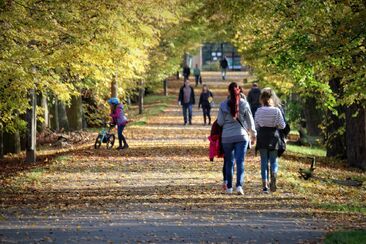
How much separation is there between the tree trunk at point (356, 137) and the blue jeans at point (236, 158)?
9.55m

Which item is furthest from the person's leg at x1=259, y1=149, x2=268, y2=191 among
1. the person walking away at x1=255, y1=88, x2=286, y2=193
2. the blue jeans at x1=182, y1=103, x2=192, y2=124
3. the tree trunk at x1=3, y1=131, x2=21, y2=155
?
the blue jeans at x1=182, y1=103, x2=192, y2=124

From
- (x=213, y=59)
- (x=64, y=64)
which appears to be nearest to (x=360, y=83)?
(x=64, y=64)

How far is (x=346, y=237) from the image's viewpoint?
32.9 feet

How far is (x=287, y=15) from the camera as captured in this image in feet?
66.7

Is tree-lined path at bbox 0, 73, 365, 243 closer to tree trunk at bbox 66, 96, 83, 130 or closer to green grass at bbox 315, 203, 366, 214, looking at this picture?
green grass at bbox 315, 203, 366, 214

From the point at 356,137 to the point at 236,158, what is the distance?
34.7ft

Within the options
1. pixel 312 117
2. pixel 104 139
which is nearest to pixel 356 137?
pixel 104 139

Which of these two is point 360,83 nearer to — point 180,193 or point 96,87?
point 180,193

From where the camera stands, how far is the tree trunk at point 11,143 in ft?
97.6

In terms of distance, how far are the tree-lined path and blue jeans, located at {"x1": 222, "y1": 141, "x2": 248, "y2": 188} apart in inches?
11.8

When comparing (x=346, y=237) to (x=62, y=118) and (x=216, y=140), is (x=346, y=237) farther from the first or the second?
(x=62, y=118)

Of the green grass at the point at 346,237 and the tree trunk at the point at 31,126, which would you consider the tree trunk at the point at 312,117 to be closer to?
the tree trunk at the point at 31,126

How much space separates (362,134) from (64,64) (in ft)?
30.7

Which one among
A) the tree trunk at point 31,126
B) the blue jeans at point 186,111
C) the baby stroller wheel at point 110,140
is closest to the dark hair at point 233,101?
the tree trunk at point 31,126
